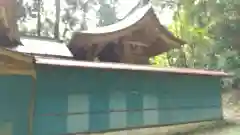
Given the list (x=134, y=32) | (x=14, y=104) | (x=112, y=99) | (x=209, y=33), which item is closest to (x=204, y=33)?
(x=209, y=33)

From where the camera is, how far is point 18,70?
7.03m

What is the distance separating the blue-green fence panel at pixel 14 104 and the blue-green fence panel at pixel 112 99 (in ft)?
0.86

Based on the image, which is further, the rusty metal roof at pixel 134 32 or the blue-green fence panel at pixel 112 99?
the rusty metal roof at pixel 134 32

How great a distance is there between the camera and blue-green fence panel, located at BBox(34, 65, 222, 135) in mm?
7504

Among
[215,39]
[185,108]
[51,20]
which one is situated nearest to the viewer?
[185,108]

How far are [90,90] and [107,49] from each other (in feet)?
11.7

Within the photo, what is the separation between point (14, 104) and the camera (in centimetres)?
697

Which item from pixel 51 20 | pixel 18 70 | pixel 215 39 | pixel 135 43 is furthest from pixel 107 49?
pixel 51 20

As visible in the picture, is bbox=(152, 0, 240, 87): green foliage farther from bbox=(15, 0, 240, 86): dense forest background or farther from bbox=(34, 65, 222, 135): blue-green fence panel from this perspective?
bbox=(34, 65, 222, 135): blue-green fence panel

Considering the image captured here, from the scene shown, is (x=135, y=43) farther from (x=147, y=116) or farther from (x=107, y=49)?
(x=147, y=116)

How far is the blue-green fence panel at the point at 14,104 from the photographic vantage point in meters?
6.84

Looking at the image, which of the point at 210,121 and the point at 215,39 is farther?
the point at 215,39

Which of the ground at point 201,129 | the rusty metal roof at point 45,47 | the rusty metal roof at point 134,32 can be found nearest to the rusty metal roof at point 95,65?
the ground at point 201,129

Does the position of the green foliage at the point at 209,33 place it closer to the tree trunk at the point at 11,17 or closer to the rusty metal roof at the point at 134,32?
the rusty metal roof at the point at 134,32
